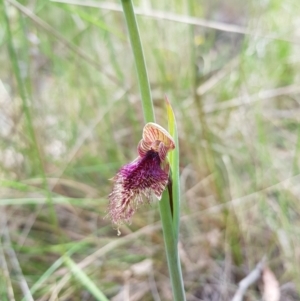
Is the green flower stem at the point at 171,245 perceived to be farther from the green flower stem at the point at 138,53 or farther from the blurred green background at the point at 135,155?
the blurred green background at the point at 135,155

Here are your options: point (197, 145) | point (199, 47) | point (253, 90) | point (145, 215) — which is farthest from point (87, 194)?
point (199, 47)

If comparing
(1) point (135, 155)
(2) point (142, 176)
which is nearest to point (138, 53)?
(2) point (142, 176)

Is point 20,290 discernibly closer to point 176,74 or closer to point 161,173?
point 161,173

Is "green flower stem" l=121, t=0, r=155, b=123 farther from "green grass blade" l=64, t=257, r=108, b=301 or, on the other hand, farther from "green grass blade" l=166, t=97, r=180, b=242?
"green grass blade" l=64, t=257, r=108, b=301

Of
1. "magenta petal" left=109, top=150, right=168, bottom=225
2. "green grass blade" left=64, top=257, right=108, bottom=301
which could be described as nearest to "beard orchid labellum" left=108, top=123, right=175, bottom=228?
"magenta petal" left=109, top=150, right=168, bottom=225

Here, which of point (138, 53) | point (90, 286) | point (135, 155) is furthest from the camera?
point (135, 155)

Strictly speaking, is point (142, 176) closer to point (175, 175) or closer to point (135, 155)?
point (175, 175)

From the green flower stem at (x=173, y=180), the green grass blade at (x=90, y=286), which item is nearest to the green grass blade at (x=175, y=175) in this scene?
the green flower stem at (x=173, y=180)
